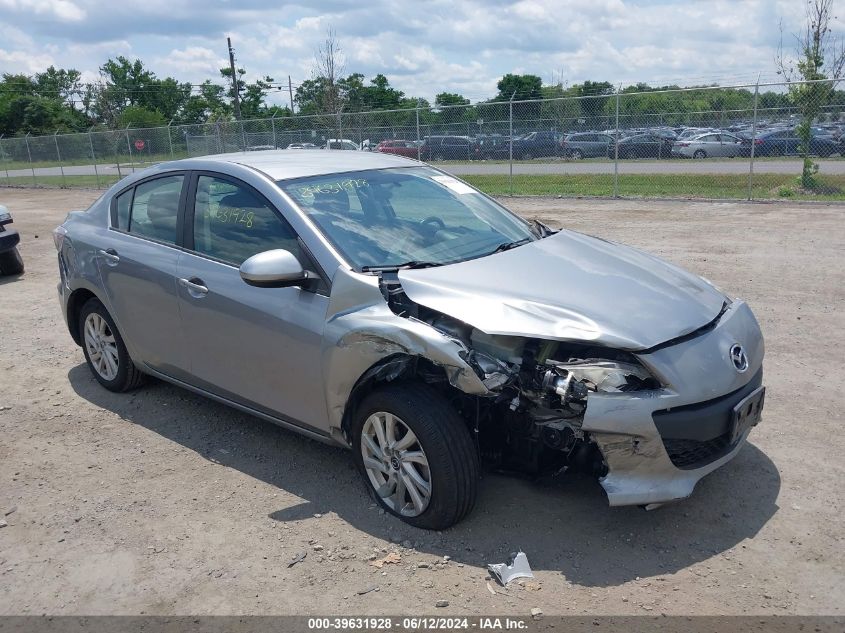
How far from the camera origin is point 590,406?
3.20 meters

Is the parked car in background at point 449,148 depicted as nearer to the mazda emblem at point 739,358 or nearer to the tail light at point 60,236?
the tail light at point 60,236

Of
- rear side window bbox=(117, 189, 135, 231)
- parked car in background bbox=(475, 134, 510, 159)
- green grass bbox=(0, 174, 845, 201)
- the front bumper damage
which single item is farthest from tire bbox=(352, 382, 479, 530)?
parked car in background bbox=(475, 134, 510, 159)

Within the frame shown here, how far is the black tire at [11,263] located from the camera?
33.6 ft

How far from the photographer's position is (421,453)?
3486 mm

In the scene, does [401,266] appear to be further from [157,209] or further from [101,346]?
[101,346]

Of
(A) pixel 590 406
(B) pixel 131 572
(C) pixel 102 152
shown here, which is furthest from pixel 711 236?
(C) pixel 102 152

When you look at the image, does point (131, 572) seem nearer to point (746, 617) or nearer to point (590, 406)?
point (590, 406)

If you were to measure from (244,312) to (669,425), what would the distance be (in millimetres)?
2289

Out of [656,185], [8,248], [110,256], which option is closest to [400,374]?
[110,256]

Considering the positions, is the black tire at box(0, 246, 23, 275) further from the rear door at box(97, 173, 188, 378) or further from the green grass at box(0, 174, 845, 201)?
the green grass at box(0, 174, 845, 201)

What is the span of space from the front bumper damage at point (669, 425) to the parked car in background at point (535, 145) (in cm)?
1673

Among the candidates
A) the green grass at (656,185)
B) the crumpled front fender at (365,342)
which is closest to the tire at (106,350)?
the crumpled front fender at (365,342)

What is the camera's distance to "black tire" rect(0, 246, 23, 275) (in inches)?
A: 404

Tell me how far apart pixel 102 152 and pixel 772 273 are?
88.4 ft
